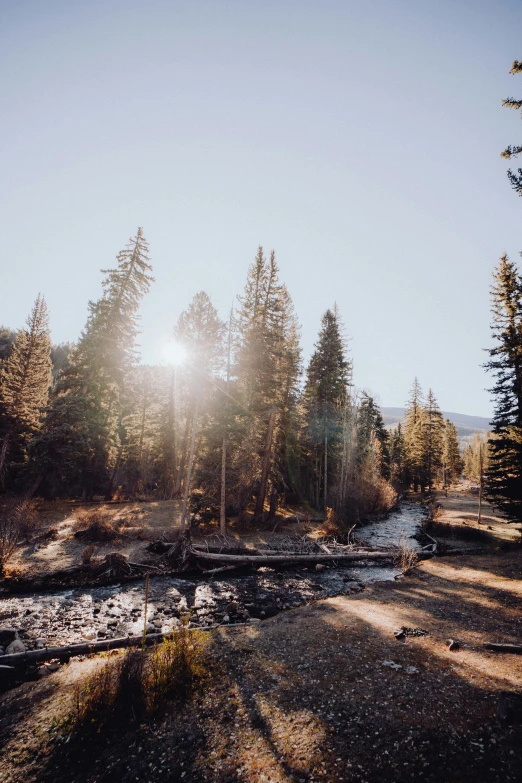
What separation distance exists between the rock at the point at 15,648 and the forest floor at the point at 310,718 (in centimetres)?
129

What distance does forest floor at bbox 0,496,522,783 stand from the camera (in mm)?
4941

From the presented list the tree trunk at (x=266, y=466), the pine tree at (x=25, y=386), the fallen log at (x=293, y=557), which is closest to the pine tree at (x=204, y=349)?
the tree trunk at (x=266, y=466)

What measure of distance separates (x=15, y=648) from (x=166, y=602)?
5233 mm

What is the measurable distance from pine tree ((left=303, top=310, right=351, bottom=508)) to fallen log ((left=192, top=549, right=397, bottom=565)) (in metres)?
13.5

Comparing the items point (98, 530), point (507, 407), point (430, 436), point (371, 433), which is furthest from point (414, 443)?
point (98, 530)

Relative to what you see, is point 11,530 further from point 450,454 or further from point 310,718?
point 450,454

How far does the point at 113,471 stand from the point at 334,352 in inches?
1104

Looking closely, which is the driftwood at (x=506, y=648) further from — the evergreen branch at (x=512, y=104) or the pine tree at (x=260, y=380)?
the pine tree at (x=260, y=380)

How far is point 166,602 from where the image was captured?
12680 mm

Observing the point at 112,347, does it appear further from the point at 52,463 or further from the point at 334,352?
the point at 334,352

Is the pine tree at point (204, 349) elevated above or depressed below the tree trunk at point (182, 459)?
above

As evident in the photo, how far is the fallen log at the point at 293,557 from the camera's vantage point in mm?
17766

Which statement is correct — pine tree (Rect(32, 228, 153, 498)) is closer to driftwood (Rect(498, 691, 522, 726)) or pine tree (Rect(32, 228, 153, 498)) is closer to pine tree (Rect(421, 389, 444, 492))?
driftwood (Rect(498, 691, 522, 726))

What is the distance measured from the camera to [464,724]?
5.66 metres
